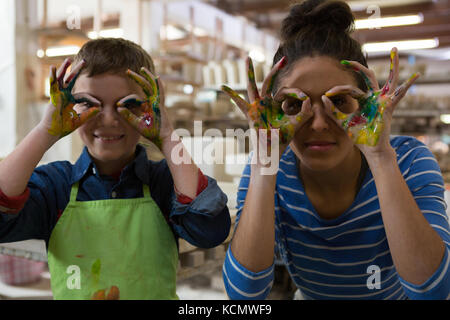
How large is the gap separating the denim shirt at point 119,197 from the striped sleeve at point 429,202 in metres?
0.39

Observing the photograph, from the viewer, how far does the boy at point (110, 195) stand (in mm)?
838

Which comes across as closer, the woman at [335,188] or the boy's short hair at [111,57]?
the woman at [335,188]

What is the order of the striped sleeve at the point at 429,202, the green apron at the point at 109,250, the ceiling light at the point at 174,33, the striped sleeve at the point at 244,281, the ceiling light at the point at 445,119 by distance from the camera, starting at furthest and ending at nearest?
the ceiling light at the point at 174,33 → the ceiling light at the point at 445,119 → the green apron at the point at 109,250 → the striped sleeve at the point at 244,281 → the striped sleeve at the point at 429,202

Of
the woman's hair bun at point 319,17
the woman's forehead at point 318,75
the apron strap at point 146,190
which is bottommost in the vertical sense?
the apron strap at point 146,190

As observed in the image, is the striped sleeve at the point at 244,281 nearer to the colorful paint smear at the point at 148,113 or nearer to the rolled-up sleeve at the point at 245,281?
the rolled-up sleeve at the point at 245,281

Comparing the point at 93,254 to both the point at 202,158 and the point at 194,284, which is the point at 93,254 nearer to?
Result: the point at 202,158

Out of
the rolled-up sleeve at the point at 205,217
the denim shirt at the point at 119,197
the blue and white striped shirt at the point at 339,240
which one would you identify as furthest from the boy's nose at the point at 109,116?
the blue and white striped shirt at the point at 339,240

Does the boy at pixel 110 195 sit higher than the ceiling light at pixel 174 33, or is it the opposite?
the ceiling light at pixel 174 33

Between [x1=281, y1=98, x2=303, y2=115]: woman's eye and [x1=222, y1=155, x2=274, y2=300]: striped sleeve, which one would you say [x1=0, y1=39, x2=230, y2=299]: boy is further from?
[x1=281, y1=98, x2=303, y2=115]: woman's eye

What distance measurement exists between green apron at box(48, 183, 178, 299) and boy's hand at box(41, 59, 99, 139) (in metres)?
0.18

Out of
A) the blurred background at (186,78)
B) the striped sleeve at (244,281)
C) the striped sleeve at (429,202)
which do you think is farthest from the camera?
the blurred background at (186,78)

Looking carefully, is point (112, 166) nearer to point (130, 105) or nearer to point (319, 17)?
point (130, 105)

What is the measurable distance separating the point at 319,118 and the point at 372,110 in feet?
0.35

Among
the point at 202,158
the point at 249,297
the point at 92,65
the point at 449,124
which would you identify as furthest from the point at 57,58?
the point at 449,124
